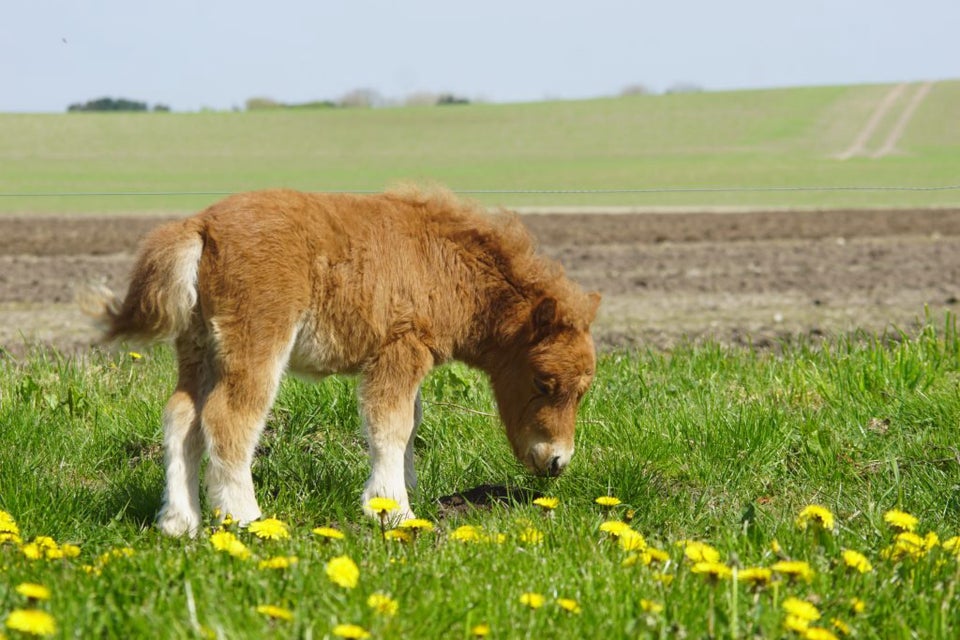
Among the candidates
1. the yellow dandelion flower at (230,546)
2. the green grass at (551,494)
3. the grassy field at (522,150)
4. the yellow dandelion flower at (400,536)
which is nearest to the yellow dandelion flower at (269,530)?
the green grass at (551,494)

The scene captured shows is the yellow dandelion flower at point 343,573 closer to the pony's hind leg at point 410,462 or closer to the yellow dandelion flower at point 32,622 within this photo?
the yellow dandelion flower at point 32,622

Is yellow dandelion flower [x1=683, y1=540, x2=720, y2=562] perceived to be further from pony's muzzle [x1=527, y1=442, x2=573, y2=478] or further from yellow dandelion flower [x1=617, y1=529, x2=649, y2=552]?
pony's muzzle [x1=527, y1=442, x2=573, y2=478]

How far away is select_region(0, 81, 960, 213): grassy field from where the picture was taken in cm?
2948

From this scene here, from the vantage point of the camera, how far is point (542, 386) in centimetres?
500

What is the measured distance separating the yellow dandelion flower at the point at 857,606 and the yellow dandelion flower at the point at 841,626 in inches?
2.7

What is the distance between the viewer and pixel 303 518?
4.62 m

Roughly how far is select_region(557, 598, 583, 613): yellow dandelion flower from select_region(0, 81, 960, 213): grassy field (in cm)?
2038

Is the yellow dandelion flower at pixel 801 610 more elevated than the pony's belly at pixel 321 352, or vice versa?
the pony's belly at pixel 321 352

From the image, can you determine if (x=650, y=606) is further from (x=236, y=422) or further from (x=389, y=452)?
(x=236, y=422)

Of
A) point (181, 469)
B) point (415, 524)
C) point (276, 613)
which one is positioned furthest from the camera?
point (181, 469)

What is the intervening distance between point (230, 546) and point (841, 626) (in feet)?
5.69

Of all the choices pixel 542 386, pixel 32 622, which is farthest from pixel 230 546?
pixel 542 386

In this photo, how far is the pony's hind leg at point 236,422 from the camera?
14.3ft

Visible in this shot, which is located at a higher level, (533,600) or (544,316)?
(544,316)
